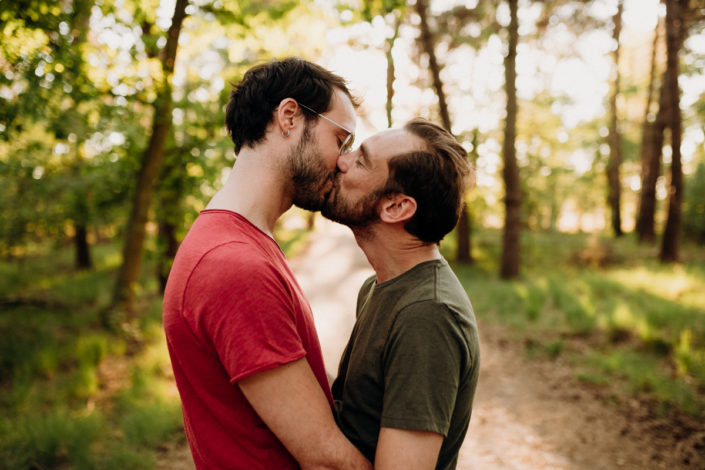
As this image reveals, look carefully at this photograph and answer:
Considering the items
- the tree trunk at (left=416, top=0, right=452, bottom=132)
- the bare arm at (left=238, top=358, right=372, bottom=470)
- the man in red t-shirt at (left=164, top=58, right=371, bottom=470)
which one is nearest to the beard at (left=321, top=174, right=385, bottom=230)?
the man in red t-shirt at (left=164, top=58, right=371, bottom=470)

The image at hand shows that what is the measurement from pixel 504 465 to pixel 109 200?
6.89 m

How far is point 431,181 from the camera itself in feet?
5.98

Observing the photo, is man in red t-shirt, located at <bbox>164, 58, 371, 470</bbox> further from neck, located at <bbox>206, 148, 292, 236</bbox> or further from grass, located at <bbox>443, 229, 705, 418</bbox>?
grass, located at <bbox>443, 229, 705, 418</bbox>

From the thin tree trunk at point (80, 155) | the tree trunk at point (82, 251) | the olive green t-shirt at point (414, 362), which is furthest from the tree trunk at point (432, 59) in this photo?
the tree trunk at point (82, 251)

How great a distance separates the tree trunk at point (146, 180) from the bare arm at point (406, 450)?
553cm

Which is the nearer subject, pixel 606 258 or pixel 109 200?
pixel 109 200

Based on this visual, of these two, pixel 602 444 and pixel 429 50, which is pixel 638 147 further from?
pixel 602 444

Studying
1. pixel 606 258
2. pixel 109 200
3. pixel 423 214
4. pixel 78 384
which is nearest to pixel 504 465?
pixel 423 214

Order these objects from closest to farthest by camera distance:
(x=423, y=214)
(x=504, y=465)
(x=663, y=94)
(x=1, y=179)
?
(x=423, y=214), (x=504, y=465), (x=1, y=179), (x=663, y=94)

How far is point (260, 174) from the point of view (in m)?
1.92

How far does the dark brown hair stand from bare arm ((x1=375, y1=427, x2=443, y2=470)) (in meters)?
1.30

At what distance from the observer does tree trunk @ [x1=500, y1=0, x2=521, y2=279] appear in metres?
11.2

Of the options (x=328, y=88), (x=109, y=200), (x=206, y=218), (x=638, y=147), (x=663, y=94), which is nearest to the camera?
(x=206, y=218)

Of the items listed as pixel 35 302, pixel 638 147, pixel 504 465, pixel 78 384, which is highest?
pixel 638 147
